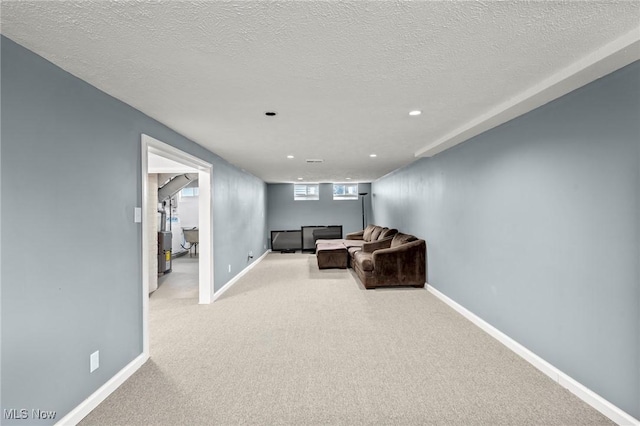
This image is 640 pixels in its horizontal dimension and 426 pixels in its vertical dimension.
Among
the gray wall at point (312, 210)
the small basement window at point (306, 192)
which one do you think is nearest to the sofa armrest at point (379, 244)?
the gray wall at point (312, 210)

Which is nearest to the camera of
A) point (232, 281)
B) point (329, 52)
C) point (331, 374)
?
point (329, 52)

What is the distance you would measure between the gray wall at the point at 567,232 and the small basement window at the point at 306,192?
21.6 ft

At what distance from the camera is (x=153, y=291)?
496 centimetres

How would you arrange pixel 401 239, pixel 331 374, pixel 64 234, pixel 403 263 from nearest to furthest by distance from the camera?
1. pixel 64 234
2. pixel 331 374
3. pixel 403 263
4. pixel 401 239

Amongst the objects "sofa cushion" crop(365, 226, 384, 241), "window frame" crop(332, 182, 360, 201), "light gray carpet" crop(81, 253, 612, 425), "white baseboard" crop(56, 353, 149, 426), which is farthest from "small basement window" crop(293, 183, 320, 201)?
"white baseboard" crop(56, 353, 149, 426)

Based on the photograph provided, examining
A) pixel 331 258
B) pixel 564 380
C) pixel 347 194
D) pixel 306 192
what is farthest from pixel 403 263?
pixel 306 192

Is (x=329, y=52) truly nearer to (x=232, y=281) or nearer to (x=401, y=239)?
(x=401, y=239)

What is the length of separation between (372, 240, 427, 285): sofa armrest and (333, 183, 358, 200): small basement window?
205 inches

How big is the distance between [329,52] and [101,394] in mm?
2587

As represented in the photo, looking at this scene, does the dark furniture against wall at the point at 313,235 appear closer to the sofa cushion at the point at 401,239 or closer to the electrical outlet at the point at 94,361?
the sofa cushion at the point at 401,239

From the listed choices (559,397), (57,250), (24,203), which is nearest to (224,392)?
(57,250)

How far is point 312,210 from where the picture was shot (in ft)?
32.4

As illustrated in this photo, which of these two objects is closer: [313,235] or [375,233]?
[375,233]

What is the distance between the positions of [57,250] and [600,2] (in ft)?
9.57
